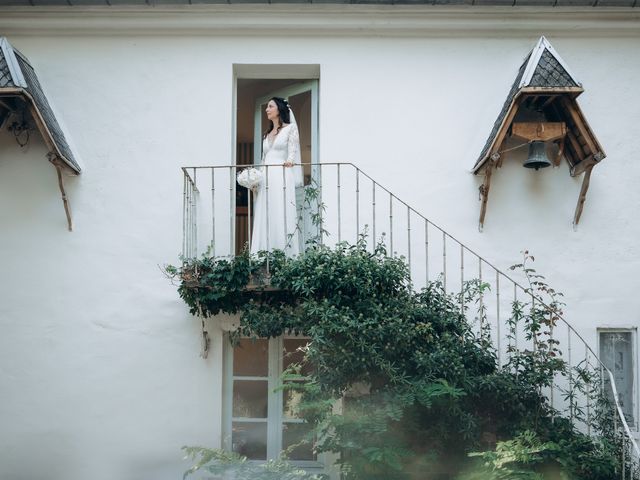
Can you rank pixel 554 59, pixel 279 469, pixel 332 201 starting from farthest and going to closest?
1. pixel 332 201
2. pixel 554 59
3. pixel 279 469

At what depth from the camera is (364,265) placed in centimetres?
750

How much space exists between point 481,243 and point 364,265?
1647 mm

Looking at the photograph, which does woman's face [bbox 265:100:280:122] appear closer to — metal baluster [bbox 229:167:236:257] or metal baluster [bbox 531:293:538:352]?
metal baluster [bbox 229:167:236:257]

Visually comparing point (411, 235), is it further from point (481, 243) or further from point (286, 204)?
point (286, 204)

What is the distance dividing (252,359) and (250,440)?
31.8 inches

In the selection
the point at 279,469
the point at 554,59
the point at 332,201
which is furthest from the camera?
the point at 332,201

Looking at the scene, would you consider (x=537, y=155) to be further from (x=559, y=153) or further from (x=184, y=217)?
(x=184, y=217)

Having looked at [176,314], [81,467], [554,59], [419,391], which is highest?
[554,59]

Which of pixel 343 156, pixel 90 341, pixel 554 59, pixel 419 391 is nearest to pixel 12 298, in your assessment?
pixel 90 341

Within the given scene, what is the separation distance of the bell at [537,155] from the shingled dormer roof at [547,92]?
1.08 feet

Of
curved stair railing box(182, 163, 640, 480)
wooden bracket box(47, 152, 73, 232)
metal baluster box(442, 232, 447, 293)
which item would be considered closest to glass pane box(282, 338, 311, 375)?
curved stair railing box(182, 163, 640, 480)

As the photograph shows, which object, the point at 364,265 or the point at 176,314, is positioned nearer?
the point at 364,265

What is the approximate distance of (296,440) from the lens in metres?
8.57

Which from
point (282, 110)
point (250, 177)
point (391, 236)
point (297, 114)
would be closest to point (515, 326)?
point (391, 236)
